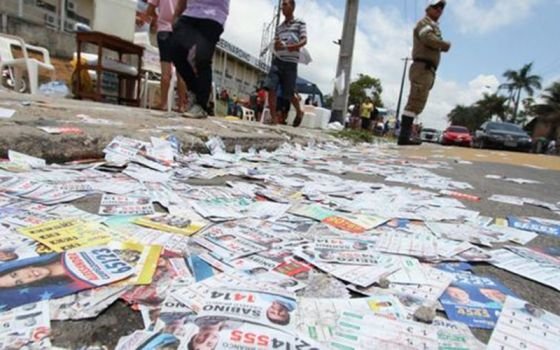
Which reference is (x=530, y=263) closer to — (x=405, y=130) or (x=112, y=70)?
(x=112, y=70)

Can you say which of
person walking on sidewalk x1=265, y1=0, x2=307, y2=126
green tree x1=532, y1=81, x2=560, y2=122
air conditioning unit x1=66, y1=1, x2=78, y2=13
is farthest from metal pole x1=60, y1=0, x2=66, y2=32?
green tree x1=532, y1=81, x2=560, y2=122

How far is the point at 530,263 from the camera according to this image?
34.3 inches

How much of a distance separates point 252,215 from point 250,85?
29.1 metres

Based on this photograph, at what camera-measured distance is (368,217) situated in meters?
1.14

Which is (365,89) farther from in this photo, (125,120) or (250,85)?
(125,120)

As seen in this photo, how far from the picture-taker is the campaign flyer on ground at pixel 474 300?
606mm

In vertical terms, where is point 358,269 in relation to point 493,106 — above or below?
below

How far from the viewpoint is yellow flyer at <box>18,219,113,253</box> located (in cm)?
73

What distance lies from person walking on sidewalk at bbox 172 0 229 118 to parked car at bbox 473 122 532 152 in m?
9.00

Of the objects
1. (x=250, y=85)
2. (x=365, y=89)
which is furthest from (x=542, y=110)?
(x=250, y=85)

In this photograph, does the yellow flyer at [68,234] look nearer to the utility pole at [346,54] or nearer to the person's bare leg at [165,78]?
the person's bare leg at [165,78]

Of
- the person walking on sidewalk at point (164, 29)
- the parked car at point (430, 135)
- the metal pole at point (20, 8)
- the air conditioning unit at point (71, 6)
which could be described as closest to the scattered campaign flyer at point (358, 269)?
the person walking on sidewalk at point (164, 29)

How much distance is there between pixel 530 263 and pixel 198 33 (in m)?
2.38

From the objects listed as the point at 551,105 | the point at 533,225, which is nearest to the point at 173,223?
the point at 533,225
